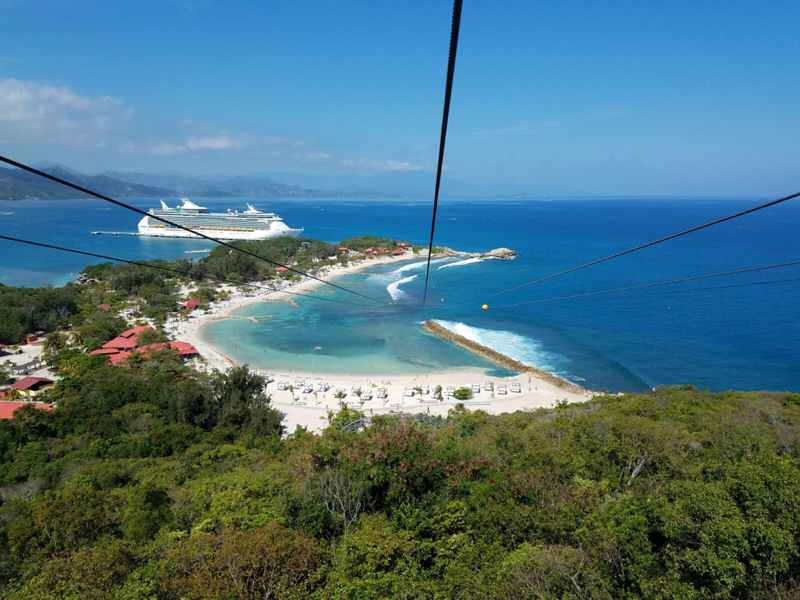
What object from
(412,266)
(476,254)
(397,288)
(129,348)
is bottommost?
(129,348)

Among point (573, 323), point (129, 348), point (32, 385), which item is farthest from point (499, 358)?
point (32, 385)

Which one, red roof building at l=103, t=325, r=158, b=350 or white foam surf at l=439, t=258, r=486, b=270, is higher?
white foam surf at l=439, t=258, r=486, b=270

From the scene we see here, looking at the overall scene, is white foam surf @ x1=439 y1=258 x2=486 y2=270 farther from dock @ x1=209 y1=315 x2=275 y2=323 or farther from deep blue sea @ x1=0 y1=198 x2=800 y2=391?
dock @ x1=209 y1=315 x2=275 y2=323

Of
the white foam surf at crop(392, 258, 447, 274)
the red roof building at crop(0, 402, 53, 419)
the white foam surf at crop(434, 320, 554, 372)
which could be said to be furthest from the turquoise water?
the white foam surf at crop(392, 258, 447, 274)

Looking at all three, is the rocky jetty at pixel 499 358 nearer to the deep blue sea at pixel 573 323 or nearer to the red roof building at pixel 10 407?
the deep blue sea at pixel 573 323

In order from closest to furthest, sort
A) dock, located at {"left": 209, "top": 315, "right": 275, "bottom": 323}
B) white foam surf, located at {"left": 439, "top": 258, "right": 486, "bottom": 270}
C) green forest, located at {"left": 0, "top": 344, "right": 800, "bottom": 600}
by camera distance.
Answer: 1. green forest, located at {"left": 0, "top": 344, "right": 800, "bottom": 600}
2. dock, located at {"left": 209, "top": 315, "right": 275, "bottom": 323}
3. white foam surf, located at {"left": 439, "top": 258, "right": 486, "bottom": 270}

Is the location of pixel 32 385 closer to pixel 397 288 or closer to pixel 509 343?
pixel 509 343
